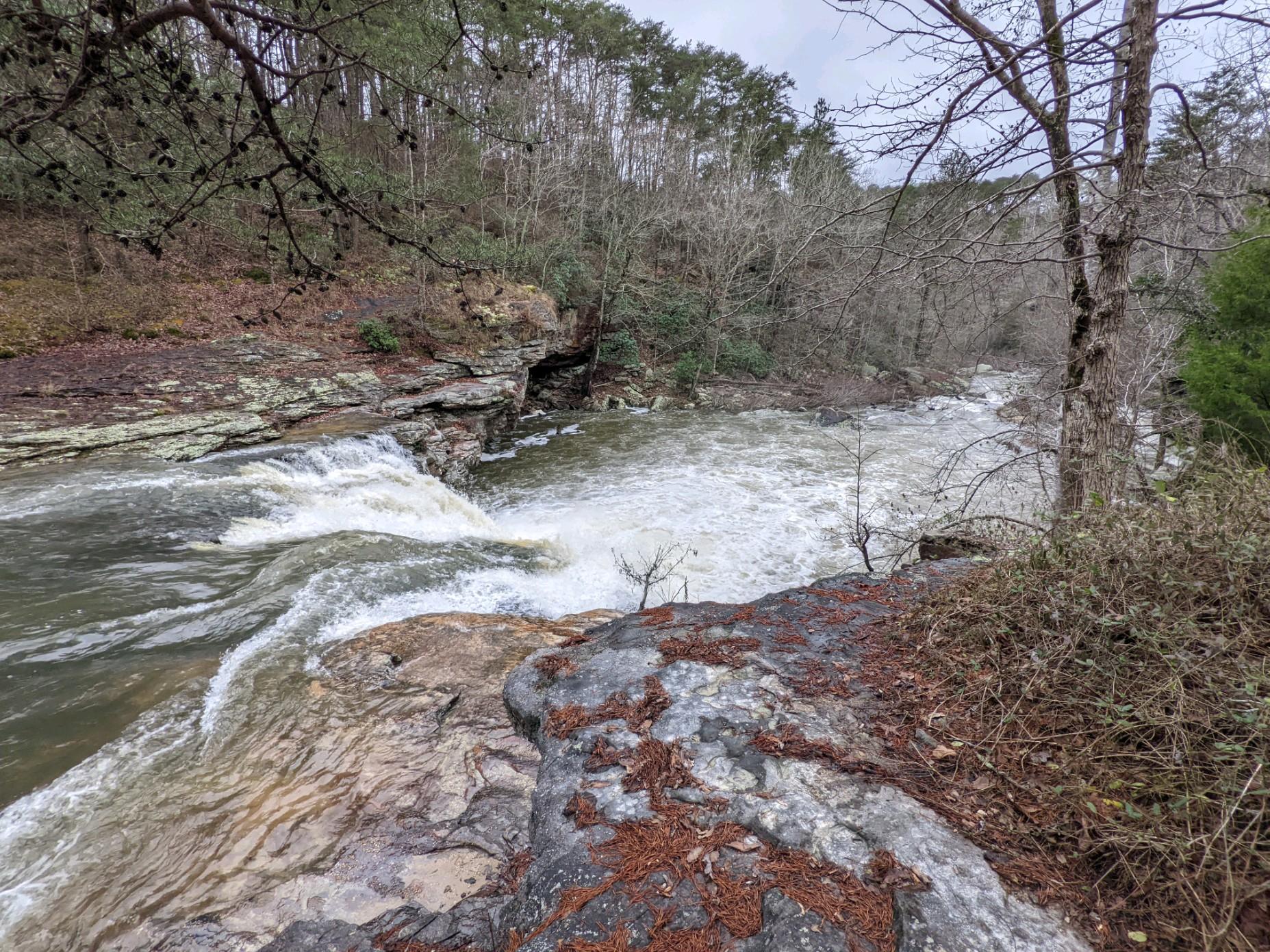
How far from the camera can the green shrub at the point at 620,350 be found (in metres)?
19.5

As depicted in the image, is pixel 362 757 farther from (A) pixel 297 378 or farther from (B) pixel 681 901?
(A) pixel 297 378

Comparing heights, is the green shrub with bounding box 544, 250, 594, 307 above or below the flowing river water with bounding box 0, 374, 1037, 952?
above

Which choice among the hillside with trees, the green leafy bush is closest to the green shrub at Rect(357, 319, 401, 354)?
the hillside with trees

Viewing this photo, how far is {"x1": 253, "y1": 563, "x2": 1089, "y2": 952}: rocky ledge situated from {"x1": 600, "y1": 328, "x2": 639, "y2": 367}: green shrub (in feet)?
56.8

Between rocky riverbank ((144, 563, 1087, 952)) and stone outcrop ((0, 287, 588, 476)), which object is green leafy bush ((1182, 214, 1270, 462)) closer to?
rocky riverbank ((144, 563, 1087, 952))

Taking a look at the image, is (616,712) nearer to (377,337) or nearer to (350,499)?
(350,499)

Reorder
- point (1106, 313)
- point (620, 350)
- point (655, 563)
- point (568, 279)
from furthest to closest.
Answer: point (620, 350), point (568, 279), point (655, 563), point (1106, 313)

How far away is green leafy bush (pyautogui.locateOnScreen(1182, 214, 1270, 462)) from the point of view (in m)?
6.14

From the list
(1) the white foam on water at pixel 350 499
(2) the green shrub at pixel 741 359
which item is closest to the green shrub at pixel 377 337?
(1) the white foam on water at pixel 350 499

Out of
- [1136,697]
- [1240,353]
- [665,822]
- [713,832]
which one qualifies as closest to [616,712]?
[665,822]

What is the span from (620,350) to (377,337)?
8.91m

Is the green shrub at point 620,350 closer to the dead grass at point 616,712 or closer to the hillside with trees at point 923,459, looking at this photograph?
the hillside with trees at point 923,459

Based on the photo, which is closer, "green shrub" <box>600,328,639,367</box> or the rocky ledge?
the rocky ledge

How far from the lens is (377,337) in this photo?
13062 millimetres
